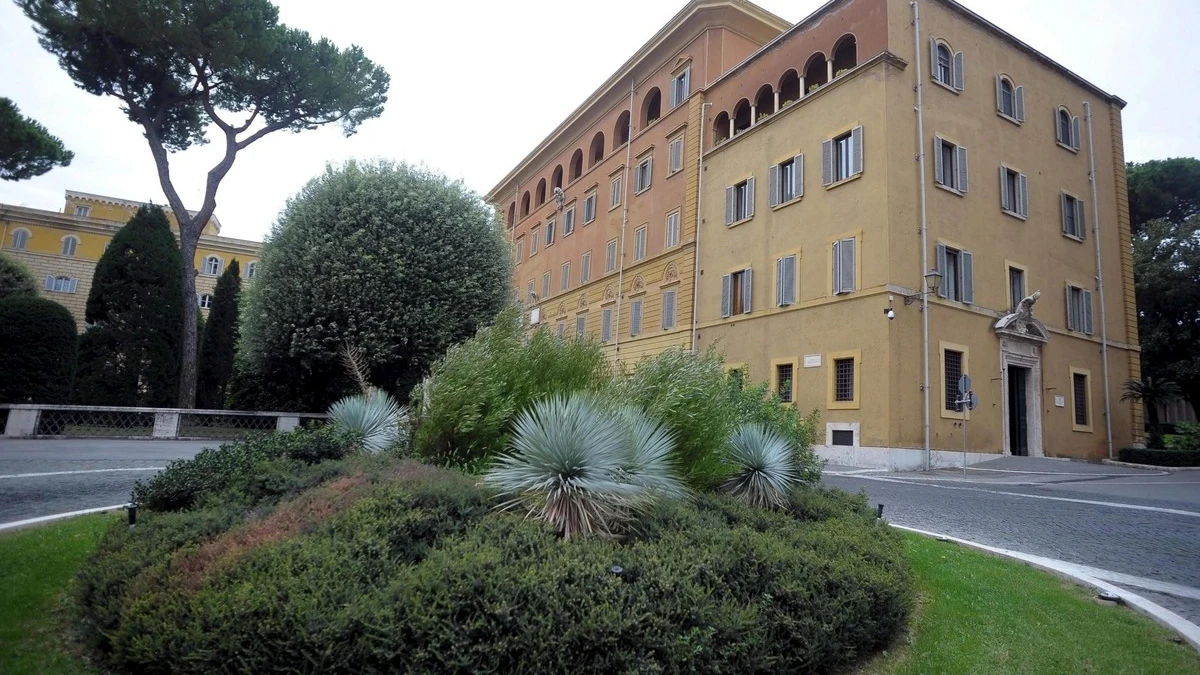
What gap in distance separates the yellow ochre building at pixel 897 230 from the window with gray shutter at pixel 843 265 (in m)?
0.08

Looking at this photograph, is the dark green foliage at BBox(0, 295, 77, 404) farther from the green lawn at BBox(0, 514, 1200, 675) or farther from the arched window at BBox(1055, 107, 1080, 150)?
the arched window at BBox(1055, 107, 1080, 150)

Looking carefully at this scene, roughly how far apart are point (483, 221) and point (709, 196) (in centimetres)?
1353

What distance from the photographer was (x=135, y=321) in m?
22.7

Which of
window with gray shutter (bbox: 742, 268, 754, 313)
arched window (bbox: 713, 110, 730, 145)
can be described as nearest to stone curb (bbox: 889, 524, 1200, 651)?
window with gray shutter (bbox: 742, 268, 754, 313)

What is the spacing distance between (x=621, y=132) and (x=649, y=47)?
188 inches

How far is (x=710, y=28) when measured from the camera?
30.7m

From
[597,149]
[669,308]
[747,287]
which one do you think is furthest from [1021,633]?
[597,149]

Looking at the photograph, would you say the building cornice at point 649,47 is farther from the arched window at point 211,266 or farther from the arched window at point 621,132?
the arched window at point 211,266

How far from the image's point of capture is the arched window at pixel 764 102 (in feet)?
89.8

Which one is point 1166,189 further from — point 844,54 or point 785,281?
point 785,281

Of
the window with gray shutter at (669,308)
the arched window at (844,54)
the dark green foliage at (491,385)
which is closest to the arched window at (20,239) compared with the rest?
the window with gray shutter at (669,308)

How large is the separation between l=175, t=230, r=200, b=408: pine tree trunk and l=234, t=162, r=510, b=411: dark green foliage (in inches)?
188

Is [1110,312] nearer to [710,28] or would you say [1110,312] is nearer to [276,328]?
[710,28]

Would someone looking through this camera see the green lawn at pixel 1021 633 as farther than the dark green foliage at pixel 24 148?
No
